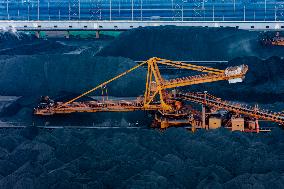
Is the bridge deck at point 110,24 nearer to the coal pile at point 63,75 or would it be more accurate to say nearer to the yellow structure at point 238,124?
the coal pile at point 63,75

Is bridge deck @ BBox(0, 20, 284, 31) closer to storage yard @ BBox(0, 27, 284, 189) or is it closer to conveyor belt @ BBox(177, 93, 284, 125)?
storage yard @ BBox(0, 27, 284, 189)

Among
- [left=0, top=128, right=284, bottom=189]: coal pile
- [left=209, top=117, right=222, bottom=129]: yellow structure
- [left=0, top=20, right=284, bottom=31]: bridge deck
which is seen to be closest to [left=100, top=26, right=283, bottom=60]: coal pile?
[left=0, top=20, right=284, bottom=31]: bridge deck

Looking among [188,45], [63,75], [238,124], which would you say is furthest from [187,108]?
[188,45]

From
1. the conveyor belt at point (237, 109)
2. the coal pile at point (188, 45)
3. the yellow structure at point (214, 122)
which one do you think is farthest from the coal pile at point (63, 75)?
the yellow structure at point (214, 122)

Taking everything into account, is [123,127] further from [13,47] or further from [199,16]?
[199,16]

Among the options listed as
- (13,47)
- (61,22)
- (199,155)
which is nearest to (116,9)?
(61,22)

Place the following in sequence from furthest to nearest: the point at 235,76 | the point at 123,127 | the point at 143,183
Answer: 1. the point at 123,127
2. the point at 235,76
3. the point at 143,183
